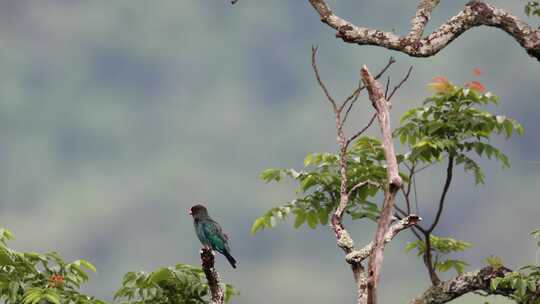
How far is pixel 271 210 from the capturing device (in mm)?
12406

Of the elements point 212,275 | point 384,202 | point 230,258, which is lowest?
point 384,202

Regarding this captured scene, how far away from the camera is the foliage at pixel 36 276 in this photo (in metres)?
10.7

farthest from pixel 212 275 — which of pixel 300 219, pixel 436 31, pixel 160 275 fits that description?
pixel 436 31

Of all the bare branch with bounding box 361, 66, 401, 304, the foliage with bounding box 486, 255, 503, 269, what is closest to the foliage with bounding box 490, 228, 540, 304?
the foliage with bounding box 486, 255, 503, 269

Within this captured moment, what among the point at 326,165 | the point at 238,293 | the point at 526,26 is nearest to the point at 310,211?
the point at 326,165

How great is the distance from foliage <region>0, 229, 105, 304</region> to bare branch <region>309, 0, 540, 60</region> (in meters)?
4.44

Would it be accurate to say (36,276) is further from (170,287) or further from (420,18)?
(420,18)

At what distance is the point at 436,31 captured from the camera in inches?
470

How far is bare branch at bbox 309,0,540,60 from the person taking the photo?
38.7 ft

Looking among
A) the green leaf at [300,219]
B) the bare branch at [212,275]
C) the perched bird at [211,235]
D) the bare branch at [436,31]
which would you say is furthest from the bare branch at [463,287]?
the bare branch at [212,275]

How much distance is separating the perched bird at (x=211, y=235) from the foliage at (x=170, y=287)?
0.96 meters

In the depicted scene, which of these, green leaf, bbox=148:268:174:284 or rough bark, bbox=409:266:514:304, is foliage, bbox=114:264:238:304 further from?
rough bark, bbox=409:266:514:304

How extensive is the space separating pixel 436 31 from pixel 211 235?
444 centimetres

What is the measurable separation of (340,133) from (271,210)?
8.06ft
